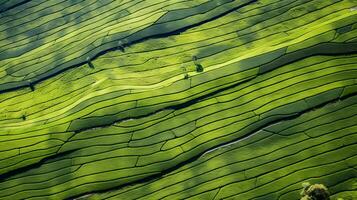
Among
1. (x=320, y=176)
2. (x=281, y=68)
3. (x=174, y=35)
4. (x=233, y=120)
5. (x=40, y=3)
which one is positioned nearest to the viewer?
(x=320, y=176)

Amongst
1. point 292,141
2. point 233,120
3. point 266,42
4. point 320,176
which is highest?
point 266,42

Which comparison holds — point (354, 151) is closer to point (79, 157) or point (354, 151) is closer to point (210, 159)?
point (210, 159)

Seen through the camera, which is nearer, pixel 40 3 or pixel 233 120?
pixel 233 120

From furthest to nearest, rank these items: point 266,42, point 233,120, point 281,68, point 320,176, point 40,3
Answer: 1. point 40,3
2. point 266,42
3. point 281,68
4. point 233,120
5. point 320,176

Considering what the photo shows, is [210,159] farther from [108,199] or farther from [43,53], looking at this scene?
[43,53]

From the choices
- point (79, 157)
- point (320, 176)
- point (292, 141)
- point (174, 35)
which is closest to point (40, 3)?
point (174, 35)

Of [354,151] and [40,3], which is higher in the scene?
[40,3]
